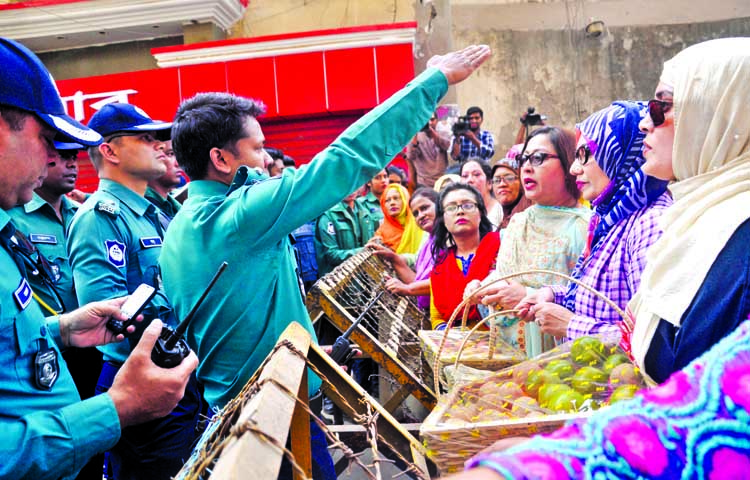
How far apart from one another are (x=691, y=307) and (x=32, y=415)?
1.44 meters

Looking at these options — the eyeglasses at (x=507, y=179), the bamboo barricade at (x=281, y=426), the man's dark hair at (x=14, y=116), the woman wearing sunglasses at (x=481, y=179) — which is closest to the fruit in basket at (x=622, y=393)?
the bamboo barricade at (x=281, y=426)

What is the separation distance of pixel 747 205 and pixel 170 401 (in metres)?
1.36

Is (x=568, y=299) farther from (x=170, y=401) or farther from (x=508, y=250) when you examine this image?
(x=170, y=401)

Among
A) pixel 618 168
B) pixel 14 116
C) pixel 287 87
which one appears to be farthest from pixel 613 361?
pixel 287 87

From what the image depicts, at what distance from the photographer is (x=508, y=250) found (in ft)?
10.6

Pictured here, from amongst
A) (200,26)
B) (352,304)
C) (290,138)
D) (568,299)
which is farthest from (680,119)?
(200,26)

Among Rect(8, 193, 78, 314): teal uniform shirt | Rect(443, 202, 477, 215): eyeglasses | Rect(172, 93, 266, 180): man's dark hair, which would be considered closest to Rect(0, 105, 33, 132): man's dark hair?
Rect(172, 93, 266, 180): man's dark hair

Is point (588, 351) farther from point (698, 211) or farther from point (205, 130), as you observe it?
point (205, 130)

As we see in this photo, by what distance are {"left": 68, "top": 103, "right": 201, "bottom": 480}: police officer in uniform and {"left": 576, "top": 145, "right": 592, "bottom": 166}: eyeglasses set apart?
184 cm

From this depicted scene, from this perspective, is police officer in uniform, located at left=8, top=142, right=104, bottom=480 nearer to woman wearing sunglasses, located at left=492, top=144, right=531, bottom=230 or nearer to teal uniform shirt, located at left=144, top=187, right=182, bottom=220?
teal uniform shirt, located at left=144, top=187, right=182, bottom=220

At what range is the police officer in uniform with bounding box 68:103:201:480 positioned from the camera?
101 inches

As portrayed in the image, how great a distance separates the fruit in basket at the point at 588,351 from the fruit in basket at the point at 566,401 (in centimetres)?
20

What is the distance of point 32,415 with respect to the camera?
141 cm

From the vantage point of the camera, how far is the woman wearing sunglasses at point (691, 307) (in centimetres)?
63
